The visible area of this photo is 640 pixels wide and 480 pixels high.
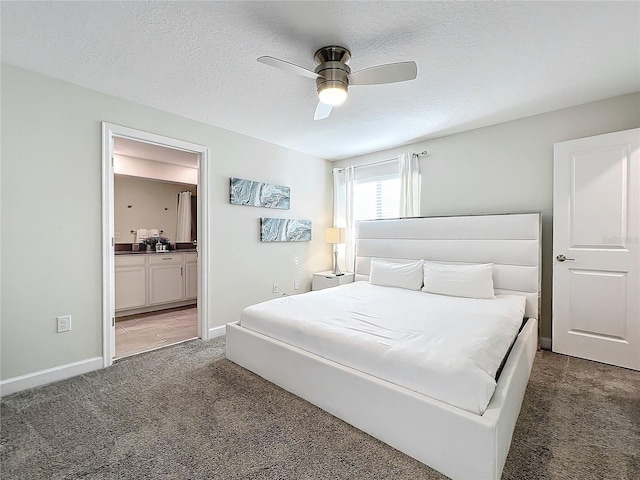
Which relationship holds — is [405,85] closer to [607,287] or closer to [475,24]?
[475,24]

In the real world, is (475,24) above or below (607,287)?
above

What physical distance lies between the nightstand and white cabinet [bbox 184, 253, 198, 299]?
82.6 inches

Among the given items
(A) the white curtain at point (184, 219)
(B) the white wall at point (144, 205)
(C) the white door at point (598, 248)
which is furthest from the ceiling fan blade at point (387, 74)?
(A) the white curtain at point (184, 219)

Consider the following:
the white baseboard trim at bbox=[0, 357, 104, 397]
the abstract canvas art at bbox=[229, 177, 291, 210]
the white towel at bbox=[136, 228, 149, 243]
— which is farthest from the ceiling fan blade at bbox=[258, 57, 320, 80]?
the white towel at bbox=[136, 228, 149, 243]

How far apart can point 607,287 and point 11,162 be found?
16.3 feet

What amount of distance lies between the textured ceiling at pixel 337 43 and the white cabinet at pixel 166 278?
2524 millimetres

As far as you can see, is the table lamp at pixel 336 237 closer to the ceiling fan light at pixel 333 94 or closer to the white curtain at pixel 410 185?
the white curtain at pixel 410 185

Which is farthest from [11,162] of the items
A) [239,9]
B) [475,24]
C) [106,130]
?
[475,24]

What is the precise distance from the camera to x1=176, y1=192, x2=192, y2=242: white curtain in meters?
5.72

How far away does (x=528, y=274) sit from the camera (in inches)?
119

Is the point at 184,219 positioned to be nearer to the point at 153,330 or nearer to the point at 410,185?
the point at 153,330

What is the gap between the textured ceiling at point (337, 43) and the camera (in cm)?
173

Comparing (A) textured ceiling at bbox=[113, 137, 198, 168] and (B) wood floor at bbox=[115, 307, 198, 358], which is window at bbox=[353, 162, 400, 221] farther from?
(B) wood floor at bbox=[115, 307, 198, 358]

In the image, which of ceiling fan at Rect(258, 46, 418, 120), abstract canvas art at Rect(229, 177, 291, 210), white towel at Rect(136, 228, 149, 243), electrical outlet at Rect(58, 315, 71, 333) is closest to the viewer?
ceiling fan at Rect(258, 46, 418, 120)
